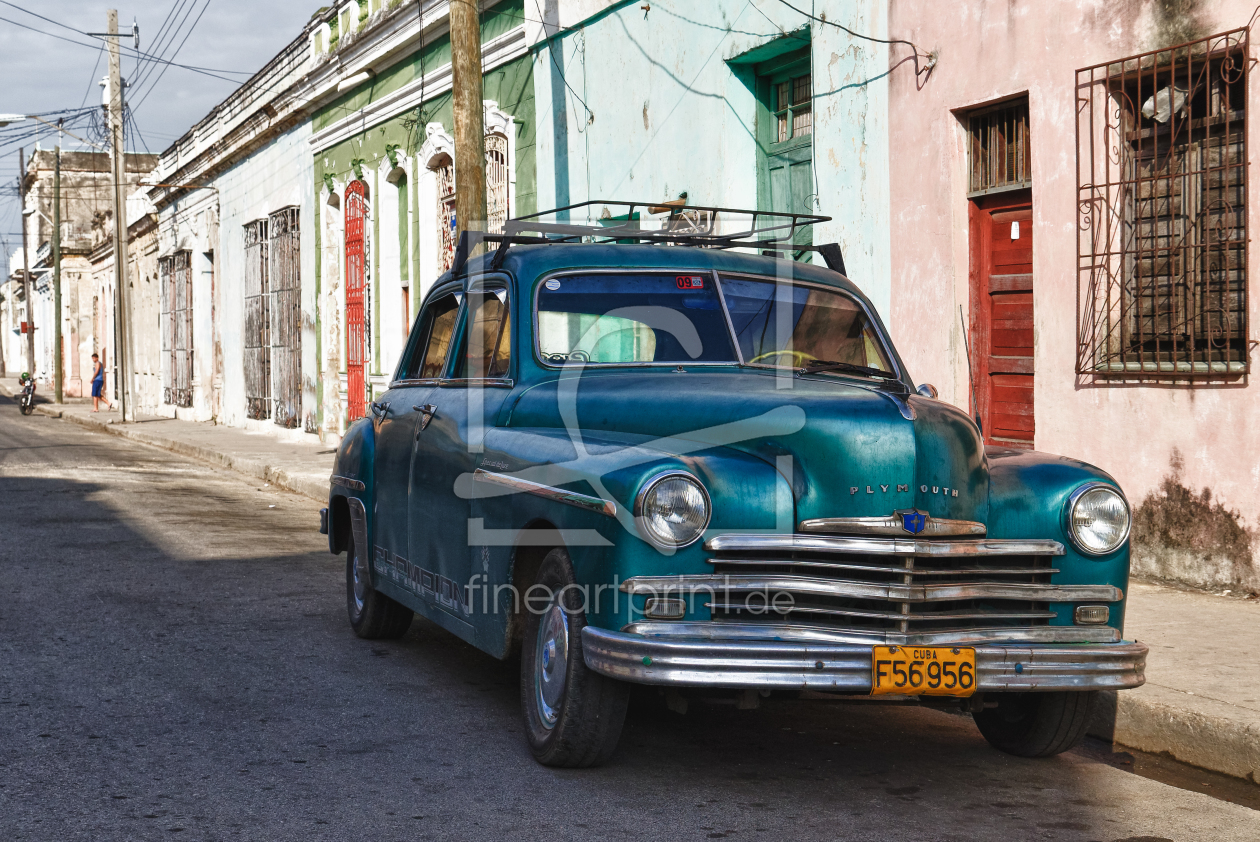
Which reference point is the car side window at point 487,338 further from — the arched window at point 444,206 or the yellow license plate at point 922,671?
the arched window at point 444,206

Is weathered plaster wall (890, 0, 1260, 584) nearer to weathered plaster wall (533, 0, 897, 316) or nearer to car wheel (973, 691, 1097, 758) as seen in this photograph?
weathered plaster wall (533, 0, 897, 316)

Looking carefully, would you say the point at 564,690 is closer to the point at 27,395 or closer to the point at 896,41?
the point at 896,41

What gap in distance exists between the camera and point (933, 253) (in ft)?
33.5

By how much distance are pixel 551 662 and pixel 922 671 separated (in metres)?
1.22

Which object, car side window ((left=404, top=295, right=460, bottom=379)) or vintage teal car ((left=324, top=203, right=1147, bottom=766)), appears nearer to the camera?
vintage teal car ((left=324, top=203, right=1147, bottom=766))

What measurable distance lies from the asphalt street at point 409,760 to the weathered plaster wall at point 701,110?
5371mm

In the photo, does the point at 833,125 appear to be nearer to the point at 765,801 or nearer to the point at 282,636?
the point at 282,636

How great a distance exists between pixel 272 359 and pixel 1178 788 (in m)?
22.8

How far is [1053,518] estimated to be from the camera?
455 centimetres

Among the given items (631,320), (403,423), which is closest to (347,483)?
(403,423)

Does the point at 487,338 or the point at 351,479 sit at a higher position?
the point at 487,338

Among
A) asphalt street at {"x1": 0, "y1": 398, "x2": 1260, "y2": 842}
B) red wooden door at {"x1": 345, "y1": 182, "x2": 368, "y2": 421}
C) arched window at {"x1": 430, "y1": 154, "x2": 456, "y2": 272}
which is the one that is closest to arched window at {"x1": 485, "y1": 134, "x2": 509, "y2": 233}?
arched window at {"x1": 430, "y1": 154, "x2": 456, "y2": 272}

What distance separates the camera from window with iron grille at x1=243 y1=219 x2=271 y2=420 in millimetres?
26688

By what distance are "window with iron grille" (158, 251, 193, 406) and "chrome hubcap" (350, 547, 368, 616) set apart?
91.3 feet
